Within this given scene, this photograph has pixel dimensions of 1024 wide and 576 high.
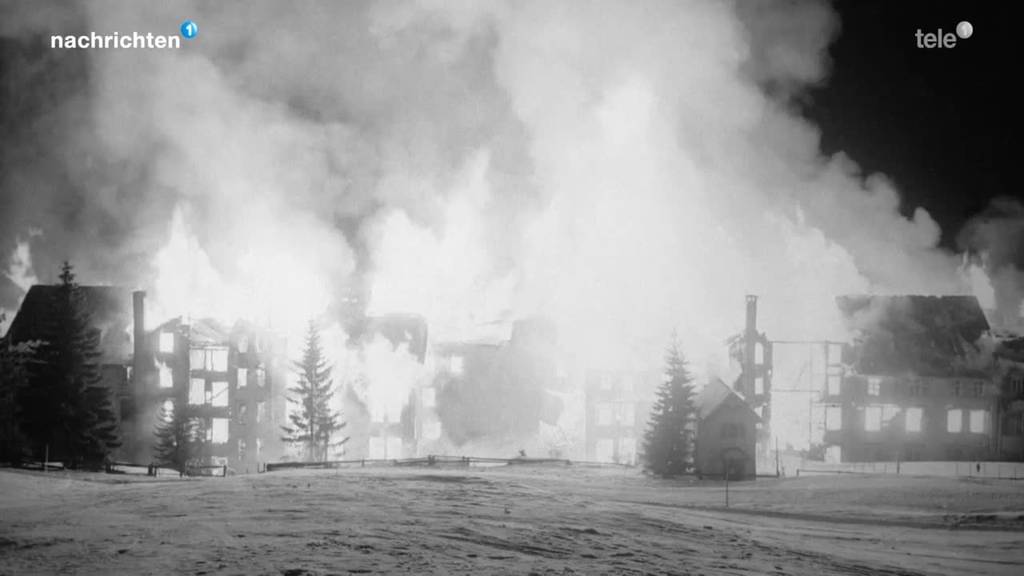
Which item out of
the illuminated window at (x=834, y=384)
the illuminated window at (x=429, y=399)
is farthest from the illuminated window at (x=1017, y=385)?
the illuminated window at (x=429, y=399)

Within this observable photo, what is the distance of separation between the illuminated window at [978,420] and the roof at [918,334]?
2.93 m

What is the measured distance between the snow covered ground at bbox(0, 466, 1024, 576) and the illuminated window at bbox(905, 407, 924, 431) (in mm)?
19539

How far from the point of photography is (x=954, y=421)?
197 ft

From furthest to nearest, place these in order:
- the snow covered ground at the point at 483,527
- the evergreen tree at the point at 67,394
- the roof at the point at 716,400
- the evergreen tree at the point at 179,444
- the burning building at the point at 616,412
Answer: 1. the burning building at the point at 616,412
2. the evergreen tree at the point at 179,444
3. the roof at the point at 716,400
4. the evergreen tree at the point at 67,394
5. the snow covered ground at the point at 483,527

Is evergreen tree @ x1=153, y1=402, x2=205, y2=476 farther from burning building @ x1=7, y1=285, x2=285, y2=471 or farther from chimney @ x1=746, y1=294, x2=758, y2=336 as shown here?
chimney @ x1=746, y1=294, x2=758, y2=336

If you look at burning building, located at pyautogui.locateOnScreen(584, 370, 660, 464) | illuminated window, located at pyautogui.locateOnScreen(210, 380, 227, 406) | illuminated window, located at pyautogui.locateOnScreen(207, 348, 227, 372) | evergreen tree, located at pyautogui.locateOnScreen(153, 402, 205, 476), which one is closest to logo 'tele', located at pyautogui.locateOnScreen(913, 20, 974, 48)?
burning building, located at pyautogui.locateOnScreen(584, 370, 660, 464)

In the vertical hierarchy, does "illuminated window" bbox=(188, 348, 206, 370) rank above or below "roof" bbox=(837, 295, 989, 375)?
below

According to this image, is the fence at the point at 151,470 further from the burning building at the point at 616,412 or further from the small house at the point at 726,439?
the burning building at the point at 616,412

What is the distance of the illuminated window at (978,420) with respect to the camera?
5955 centimetres

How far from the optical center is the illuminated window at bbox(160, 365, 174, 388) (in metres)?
60.3

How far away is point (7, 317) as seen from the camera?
66.9 meters

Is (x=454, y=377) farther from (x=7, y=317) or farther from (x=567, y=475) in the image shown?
(x=7, y=317)

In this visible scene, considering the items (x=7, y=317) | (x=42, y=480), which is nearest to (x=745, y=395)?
(x=42, y=480)

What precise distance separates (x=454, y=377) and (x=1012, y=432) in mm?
39613
